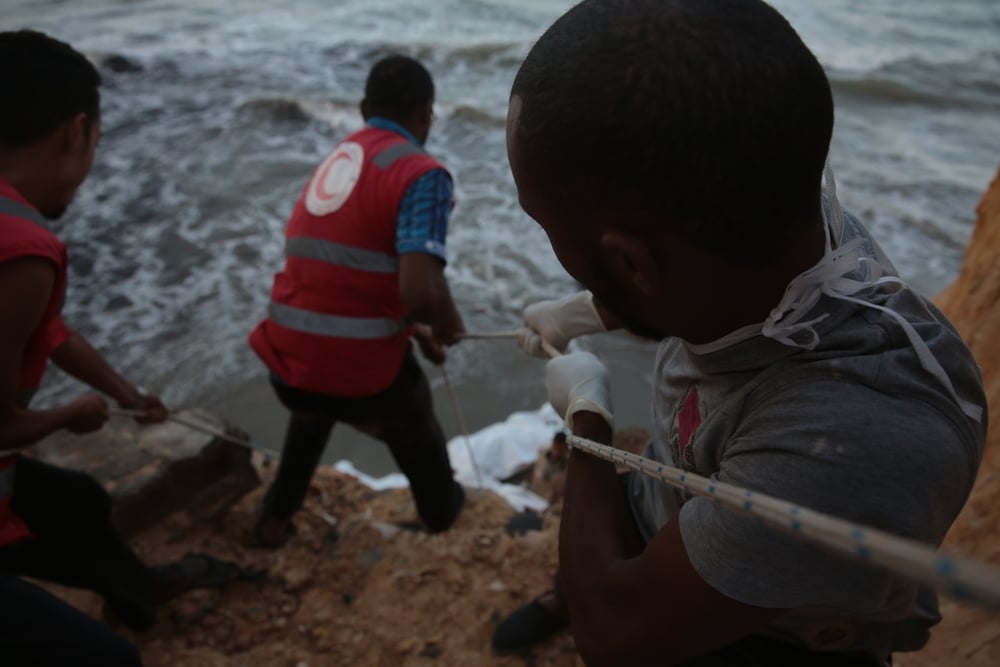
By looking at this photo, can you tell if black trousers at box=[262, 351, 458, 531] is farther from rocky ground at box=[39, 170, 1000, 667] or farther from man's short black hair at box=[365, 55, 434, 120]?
man's short black hair at box=[365, 55, 434, 120]

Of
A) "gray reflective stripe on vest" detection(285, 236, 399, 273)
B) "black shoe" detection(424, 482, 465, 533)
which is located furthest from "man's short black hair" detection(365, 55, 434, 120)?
"black shoe" detection(424, 482, 465, 533)

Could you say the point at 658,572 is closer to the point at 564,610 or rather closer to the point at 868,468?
the point at 868,468

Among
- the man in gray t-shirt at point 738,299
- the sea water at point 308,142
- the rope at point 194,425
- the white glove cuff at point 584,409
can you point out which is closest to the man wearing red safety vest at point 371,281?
the rope at point 194,425

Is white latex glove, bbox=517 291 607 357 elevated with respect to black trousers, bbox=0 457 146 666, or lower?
elevated

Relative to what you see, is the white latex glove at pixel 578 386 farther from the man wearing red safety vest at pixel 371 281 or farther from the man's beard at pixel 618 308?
the man wearing red safety vest at pixel 371 281

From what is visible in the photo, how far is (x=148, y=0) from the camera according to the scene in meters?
16.1

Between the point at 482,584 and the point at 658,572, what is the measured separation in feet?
5.90

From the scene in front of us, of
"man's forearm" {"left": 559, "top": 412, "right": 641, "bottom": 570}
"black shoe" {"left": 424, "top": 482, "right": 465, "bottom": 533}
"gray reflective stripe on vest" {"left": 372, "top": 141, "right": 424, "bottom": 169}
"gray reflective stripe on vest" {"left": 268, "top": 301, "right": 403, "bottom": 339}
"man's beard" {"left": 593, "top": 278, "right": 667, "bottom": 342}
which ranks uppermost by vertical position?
"man's beard" {"left": 593, "top": 278, "right": 667, "bottom": 342}

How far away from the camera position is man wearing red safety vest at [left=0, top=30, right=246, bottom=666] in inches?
66.0

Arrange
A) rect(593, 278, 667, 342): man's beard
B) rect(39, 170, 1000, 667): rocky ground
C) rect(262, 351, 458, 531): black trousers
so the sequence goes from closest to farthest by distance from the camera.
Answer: rect(593, 278, 667, 342): man's beard, rect(39, 170, 1000, 667): rocky ground, rect(262, 351, 458, 531): black trousers

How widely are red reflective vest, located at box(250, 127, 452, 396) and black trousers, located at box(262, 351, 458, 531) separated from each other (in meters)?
0.10

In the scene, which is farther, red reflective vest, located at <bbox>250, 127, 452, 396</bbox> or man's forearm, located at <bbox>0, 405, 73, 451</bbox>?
red reflective vest, located at <bbox>250, 127, 452, 396</bbox>

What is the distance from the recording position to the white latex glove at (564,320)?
2.05m

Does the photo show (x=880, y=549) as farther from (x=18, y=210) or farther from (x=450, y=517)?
(x=450, y=517)
